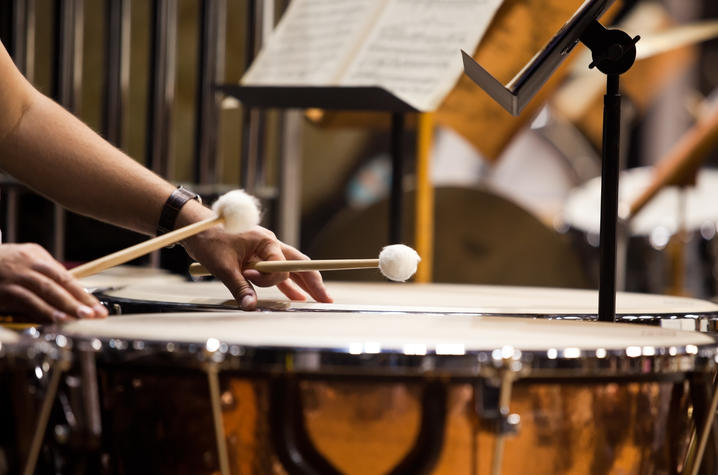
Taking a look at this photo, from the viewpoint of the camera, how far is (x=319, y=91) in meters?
1.61

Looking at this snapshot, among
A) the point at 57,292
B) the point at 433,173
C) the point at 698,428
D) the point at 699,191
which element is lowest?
the point at 698,428

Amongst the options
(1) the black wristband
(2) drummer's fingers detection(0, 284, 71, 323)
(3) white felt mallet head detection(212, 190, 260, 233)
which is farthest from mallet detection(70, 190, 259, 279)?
(1) the black wristband

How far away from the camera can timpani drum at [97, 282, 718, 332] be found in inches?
39.7

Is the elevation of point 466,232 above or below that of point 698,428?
above

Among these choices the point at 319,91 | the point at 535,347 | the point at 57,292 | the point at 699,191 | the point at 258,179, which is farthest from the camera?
the point at 699,191

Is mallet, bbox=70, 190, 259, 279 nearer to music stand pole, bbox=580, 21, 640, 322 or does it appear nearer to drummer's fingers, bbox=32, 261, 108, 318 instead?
drummer's fingers, bbox=32, 261, 108, 318

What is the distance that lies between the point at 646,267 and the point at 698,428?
3.06m

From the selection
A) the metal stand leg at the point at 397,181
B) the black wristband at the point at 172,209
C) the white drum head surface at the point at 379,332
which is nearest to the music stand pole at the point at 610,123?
the white drum head surface at the point at 379,332

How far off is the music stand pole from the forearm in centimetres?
53

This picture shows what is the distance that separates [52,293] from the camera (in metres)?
0.83

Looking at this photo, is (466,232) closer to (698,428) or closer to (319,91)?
(319,91)

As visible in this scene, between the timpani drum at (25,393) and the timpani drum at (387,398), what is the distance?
3cm

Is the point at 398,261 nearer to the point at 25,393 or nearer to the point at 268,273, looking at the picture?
the point at 268,273

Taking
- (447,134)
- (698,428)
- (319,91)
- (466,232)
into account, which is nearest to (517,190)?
(447,134)
